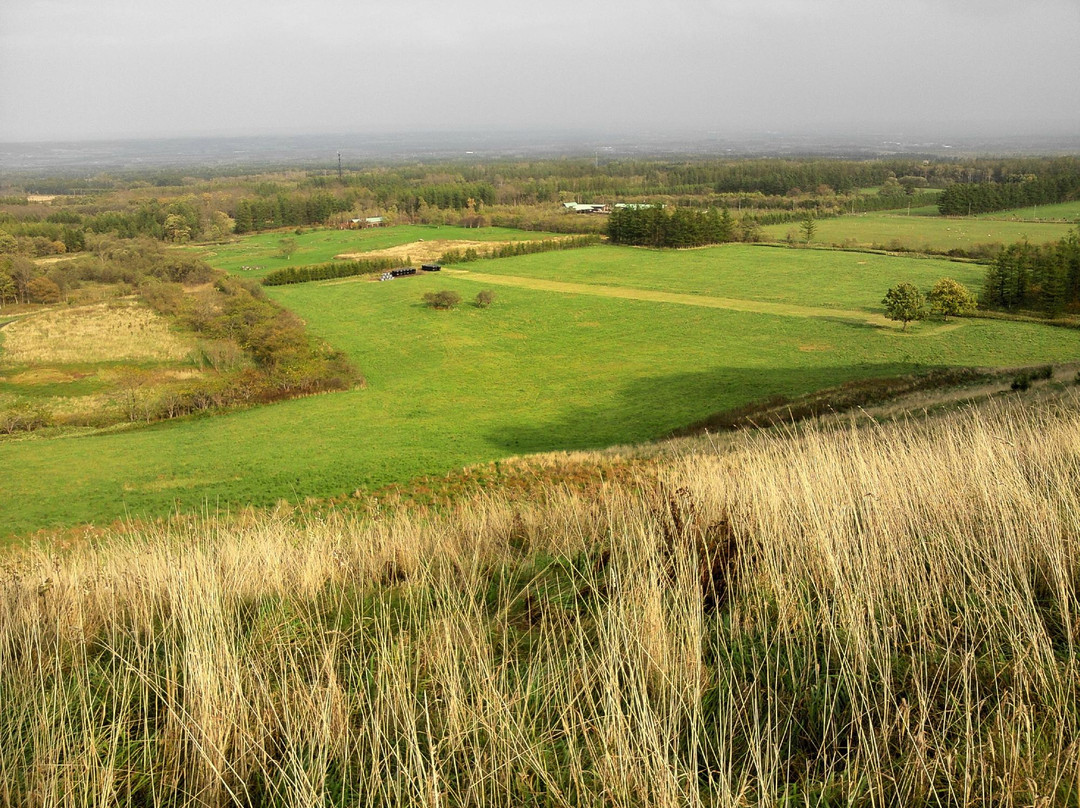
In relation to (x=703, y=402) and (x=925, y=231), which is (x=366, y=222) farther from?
(x=703, y=402)

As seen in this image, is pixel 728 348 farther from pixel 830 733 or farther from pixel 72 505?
pixel 830 733

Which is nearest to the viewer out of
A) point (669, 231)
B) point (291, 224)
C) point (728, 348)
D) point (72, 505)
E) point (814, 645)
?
point (814, 645)

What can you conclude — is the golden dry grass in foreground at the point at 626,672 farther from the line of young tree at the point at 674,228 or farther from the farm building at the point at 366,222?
the farm building at the point at 366,222

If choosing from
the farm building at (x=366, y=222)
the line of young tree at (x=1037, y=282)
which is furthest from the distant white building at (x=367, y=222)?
the line of young tree at (x=1037, y=282)

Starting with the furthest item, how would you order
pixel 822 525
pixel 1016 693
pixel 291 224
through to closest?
pixel 291 224 < pixel 822 525 < pixel 1016 693

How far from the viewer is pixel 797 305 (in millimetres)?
65062

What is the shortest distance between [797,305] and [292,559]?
6566 cm

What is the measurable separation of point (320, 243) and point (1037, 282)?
3719 inches

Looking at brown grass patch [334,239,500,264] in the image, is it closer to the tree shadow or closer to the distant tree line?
the distant tree line

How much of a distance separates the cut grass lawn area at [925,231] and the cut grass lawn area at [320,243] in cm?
4288

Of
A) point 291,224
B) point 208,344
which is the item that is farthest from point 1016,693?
point 291,224

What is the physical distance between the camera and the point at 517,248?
324 feet

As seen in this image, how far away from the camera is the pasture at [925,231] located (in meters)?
86.4

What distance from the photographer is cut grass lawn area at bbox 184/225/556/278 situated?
94.4 meters
